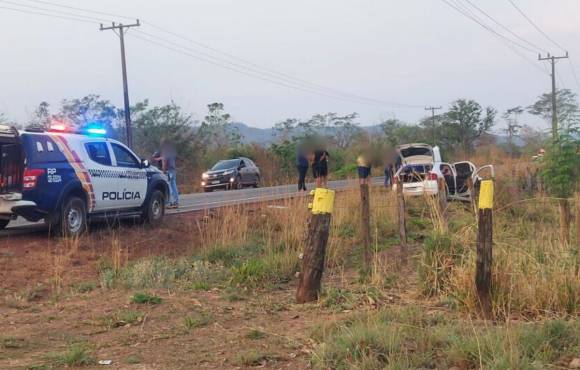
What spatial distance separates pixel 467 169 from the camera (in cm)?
1928

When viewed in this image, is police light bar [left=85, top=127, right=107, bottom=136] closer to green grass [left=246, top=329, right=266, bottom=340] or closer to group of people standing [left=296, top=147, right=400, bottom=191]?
group of people standing [left=296, top=147, right=400, bottom=191]

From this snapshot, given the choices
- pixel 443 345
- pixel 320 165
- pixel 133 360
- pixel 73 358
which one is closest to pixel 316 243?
pixel 443 345

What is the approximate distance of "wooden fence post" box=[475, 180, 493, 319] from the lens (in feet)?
20.2

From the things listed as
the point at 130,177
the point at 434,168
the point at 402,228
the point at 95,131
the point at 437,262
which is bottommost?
the point at 437,262

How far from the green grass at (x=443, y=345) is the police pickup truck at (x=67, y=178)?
23.3 ft

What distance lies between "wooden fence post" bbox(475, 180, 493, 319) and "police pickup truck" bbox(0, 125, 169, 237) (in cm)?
747

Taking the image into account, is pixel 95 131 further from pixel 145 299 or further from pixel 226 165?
pixel 226 165

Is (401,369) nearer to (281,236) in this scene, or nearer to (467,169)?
(281,236)

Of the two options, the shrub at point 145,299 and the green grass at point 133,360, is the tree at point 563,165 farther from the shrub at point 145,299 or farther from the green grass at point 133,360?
the green grass at point 133,360

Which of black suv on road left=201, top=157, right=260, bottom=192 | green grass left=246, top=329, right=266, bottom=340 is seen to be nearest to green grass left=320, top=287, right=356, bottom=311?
green grass left=246, top=329, right=266, bottom=340

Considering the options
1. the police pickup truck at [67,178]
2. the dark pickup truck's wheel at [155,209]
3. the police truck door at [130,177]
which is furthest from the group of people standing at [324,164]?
the police pickup truck at [67,178]

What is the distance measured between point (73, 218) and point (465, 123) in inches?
1900

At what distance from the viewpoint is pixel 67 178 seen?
11742 millimetres

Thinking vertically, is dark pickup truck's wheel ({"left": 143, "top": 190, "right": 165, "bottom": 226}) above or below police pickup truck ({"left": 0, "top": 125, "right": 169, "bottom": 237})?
below
